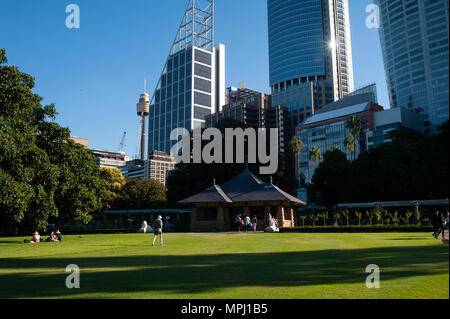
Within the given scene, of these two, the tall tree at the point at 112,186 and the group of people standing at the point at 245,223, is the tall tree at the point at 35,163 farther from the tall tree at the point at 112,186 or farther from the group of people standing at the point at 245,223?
the tall tree at the point at 112,186

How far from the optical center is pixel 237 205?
45719 mm

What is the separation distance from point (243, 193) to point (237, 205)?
177 cm

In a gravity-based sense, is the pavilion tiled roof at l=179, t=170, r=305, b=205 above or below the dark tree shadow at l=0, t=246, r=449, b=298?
above

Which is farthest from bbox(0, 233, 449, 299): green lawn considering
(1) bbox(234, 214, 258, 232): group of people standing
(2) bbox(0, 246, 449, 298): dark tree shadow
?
(1) bbox(234, 214, 258, 232): group of people standing

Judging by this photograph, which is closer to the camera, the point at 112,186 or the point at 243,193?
the point at 243,193

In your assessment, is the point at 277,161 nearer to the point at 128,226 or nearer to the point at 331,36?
the point at 128,226

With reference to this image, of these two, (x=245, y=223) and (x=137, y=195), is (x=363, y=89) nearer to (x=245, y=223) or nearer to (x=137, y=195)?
(x=137, y=195)

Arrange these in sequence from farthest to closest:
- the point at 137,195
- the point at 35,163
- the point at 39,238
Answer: the point at 137,195, the point at 39,238, the point at 35,163

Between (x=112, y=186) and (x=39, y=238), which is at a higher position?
(x=112, y=186)

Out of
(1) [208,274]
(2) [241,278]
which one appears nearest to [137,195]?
(1) [208,274]

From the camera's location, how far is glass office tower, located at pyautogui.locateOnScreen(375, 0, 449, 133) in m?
141

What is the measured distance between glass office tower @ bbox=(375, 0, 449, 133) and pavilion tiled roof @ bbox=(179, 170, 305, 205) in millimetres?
115241

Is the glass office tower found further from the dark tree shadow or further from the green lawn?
the green lawn

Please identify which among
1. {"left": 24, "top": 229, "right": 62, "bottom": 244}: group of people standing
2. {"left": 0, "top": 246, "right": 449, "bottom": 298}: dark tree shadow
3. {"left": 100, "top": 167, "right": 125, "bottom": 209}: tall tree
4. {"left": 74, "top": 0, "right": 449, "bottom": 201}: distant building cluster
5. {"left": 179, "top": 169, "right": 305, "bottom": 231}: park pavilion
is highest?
{"left": 74, "top": 0, "right": 449, "bottom": 201}: distant building cluster
